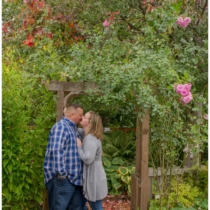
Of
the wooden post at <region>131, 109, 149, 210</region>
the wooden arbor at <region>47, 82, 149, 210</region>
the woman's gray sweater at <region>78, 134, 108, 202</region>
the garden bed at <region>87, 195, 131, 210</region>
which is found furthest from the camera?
the garden bed at <region>87, 195, 131, 210</region>

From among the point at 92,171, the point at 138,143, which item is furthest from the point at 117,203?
the point at 92,171

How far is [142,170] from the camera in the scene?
5270 millimetres

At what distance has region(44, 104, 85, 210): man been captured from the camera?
14.8 feet

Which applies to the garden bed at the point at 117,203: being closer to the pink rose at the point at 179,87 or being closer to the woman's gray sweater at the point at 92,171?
the woman's gray sweater at the point at 92,171

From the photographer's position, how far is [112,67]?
→ 4.78 metres

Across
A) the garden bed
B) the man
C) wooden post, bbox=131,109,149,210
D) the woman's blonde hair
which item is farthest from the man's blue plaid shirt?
the garden bed

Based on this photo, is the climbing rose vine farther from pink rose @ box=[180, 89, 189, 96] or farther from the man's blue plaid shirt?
the man's blue plaid shirt

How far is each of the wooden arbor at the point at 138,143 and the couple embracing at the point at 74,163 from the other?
35cm

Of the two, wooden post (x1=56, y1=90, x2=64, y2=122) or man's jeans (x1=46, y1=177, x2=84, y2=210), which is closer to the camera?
man's jeans (x1=46, y1=177, x2=84, y2=210)

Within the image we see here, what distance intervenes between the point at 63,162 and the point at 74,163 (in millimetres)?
182

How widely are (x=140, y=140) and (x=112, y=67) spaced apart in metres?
1.22

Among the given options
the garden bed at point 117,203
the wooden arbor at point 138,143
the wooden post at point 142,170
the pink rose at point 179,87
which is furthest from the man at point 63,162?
the garden bed at point 117,203

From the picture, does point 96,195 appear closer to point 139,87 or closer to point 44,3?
point 139,87

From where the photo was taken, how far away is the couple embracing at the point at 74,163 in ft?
14.9
